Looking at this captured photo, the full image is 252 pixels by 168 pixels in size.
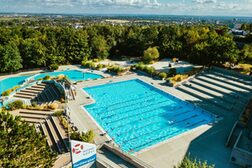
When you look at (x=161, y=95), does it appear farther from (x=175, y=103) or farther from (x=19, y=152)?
(x=19, y=152)

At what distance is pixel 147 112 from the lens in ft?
68.8

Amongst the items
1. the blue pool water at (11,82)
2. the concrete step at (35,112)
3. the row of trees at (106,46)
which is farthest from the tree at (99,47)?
the concrete step at (35,112)

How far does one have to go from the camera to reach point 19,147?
8.60 m

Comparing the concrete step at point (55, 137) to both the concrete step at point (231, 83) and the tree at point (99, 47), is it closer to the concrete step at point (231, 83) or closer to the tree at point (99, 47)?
the concrete step at point (231, 83)

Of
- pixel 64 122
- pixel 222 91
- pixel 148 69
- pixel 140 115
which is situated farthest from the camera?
pixel 148 69

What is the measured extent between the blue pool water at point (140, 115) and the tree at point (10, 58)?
13.2m

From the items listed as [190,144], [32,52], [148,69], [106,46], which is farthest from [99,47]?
[190,144]

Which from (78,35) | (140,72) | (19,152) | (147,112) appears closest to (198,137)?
(147,112)

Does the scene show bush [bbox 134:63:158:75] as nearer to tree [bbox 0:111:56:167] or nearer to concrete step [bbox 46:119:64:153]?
concrete step [bbox 46:119:64:153]

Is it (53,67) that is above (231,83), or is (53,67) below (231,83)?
below

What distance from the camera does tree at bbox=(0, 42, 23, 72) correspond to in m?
30.8

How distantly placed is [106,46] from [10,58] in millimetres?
17228

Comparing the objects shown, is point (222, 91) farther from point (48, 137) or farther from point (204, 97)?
point (48, 137)

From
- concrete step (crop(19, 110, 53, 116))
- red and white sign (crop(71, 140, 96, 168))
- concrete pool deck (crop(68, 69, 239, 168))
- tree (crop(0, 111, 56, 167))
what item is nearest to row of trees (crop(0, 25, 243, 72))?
concrete pool deck (crop(68, 69, 239, 168))
